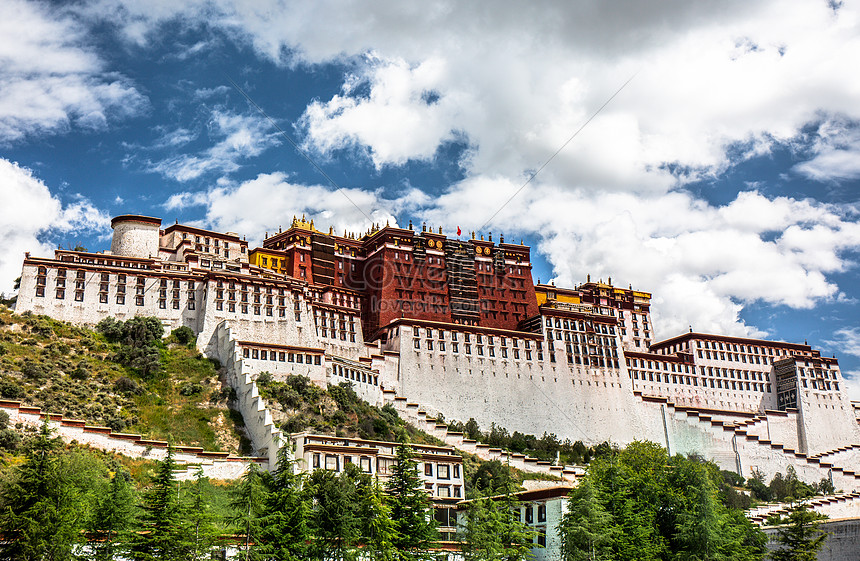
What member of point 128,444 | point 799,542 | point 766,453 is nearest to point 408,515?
point 128,444

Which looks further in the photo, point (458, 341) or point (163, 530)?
point (458, 341)

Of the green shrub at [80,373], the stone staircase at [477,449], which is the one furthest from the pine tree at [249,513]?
the stone staircase at [477,449]

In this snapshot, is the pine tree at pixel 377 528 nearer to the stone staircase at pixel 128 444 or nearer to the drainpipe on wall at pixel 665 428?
the stone staircase at pixel 128 444

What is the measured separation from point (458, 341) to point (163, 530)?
61.6 m

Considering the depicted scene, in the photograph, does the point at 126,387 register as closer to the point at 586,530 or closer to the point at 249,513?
the point at 249,513

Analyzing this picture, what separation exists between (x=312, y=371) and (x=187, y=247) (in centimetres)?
2547

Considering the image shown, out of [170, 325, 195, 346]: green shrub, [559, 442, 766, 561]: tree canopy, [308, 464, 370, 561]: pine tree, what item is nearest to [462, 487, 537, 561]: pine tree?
[559, 442, 766, 561]: tree canopy

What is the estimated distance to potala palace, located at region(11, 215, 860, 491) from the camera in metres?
86.6

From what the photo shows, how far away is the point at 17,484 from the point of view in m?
39.5

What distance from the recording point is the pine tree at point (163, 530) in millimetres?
Result: 39844

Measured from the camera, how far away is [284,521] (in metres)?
42.9

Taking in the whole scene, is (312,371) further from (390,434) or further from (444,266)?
(444,266)

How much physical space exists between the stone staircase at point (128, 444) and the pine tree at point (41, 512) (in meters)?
18.6

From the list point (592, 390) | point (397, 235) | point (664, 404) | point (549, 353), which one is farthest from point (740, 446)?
point (397, 235)
